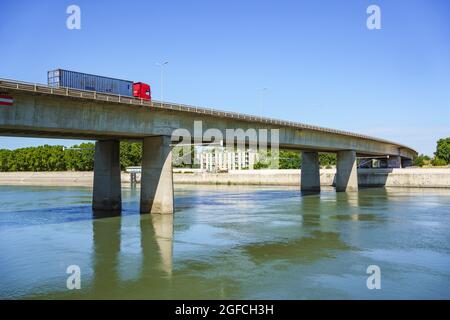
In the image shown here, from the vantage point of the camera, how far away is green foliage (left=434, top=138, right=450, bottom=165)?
6299 inches

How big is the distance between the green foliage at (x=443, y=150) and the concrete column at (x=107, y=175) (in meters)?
140

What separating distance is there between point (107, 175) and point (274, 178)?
7214 centimetres

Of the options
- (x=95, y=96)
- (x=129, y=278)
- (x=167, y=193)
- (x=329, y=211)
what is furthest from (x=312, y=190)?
(x=129, y=278)

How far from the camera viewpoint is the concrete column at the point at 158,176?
41969 millimetres

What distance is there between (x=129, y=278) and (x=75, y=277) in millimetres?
2421

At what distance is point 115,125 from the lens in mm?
38500

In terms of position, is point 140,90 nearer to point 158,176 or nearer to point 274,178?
point 158,176

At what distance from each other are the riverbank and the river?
178 feet

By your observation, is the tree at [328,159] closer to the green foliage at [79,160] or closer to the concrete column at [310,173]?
the green foliage at [79,160]

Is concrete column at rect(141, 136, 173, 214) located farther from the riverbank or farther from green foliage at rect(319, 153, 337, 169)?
green foliage at rect(319, 153, 337, 169)

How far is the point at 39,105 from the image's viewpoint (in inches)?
1273

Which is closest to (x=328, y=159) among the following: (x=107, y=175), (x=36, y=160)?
(x=36, y=160)

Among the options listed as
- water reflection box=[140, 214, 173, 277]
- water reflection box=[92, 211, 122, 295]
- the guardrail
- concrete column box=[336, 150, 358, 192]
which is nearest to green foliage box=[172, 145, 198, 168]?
concrete column box=[336, 150, 358, 192]
